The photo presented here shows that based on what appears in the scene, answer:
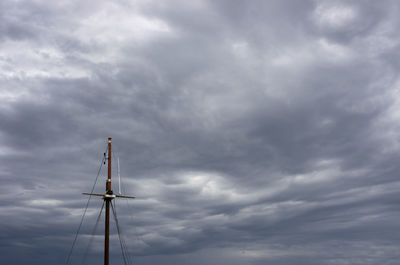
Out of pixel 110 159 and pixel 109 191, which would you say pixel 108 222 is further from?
pixel 110 159

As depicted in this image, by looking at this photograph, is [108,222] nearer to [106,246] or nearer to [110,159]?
[106,246]

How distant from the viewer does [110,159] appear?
77.5m

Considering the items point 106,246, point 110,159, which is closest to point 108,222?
point 106,246

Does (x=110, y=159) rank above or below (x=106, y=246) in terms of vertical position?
above

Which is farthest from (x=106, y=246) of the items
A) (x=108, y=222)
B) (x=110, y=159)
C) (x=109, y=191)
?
(x=110, y=159)

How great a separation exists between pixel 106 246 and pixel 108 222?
4.50 metres

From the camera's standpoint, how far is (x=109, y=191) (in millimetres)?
73500

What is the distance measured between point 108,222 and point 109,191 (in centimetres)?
594

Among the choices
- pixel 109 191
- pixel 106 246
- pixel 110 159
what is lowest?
pixel 106 246

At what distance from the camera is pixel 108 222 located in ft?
243

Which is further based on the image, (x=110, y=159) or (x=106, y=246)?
(x=110, y=159)

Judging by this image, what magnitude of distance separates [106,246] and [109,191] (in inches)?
392

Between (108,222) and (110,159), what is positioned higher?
(110,159)

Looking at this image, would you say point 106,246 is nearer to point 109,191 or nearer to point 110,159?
point 109,191
